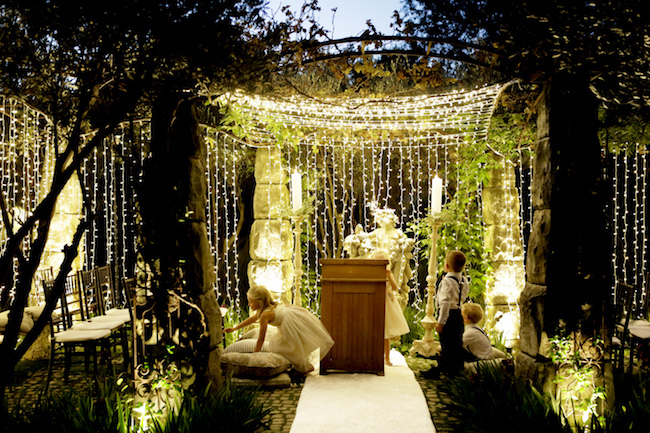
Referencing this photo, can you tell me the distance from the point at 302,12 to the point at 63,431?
3.16 m

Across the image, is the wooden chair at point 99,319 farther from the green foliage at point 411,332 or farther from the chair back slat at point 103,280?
the green foliage at point 411,332

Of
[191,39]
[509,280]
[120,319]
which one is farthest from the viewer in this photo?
[509,280]

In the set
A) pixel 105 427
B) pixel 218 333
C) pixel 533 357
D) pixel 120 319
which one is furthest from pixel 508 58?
pixel 120 319

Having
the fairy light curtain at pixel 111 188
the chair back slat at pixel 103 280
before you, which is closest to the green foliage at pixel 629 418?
the chair back slat at pixel 103 280

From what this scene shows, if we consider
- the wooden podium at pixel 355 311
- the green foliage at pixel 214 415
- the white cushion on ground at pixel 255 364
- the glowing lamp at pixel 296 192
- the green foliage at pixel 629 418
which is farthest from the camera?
the glowing lamp at pixel 296 192

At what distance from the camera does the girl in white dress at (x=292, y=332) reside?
5203 mm

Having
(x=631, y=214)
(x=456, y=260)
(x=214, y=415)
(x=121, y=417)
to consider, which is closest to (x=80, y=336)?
(x=121, y=417)

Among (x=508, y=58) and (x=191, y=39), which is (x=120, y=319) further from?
(x=508, y=58)

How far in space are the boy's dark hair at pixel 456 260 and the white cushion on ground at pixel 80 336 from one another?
3.38 meters

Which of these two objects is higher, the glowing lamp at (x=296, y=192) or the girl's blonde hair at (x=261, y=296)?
the glowing lamp at (x=296, y=192)

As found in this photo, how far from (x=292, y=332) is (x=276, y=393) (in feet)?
2.04

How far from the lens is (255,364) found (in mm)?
5035

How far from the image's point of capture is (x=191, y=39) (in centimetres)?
303

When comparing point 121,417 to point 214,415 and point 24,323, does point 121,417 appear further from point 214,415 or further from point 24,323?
point 24,323
